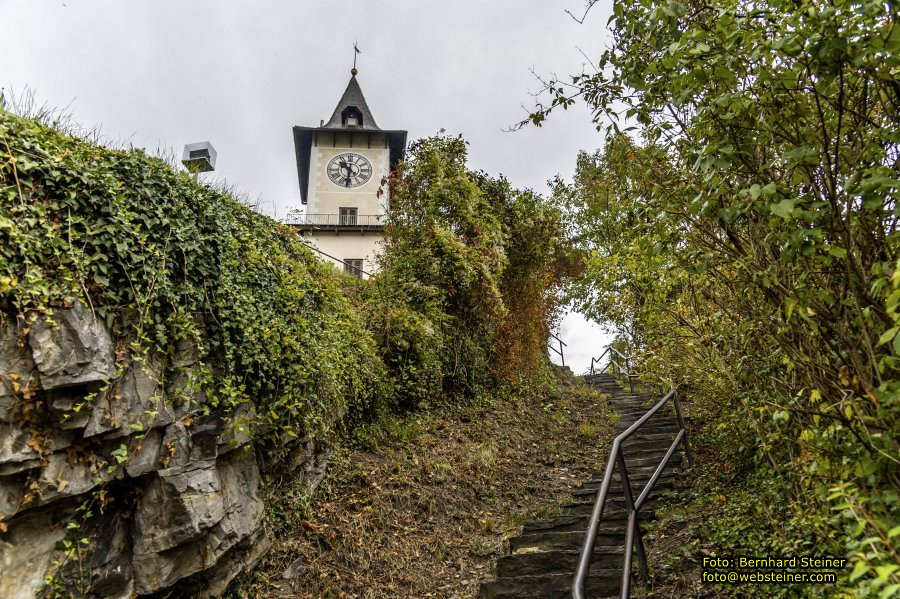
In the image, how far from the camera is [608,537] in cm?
441

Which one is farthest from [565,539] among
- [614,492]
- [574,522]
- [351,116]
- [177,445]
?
[351,116]

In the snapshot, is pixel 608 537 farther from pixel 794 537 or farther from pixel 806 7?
pixel 806 7

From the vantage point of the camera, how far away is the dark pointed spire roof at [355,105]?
85.5 ft

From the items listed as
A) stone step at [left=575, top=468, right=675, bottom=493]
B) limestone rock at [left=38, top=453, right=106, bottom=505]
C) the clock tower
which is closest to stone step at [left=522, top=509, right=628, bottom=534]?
stone step at [left=575, top=468, right=675, bottom=493]

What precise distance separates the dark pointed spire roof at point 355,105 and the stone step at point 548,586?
78.8ft

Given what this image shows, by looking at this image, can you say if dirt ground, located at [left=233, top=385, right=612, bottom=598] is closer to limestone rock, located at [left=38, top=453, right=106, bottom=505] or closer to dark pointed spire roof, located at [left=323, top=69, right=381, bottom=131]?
limestone rock, located at [left=38, top=453, right=106, bottom=505]

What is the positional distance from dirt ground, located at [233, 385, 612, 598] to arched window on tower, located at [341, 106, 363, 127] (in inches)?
840

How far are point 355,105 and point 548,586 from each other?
26.5m

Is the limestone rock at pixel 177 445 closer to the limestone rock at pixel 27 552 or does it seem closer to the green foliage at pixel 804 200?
Answer: the limestone rock at pixel 27 552

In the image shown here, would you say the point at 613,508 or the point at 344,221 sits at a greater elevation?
the point at 344,221

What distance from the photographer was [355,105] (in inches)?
1049

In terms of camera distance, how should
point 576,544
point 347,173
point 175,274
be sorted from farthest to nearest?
point 347,173 < point 175,274 < point 576,544

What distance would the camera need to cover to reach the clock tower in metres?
23.5

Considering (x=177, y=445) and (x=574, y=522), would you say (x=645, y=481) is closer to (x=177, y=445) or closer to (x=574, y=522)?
(x=574, y=522)
